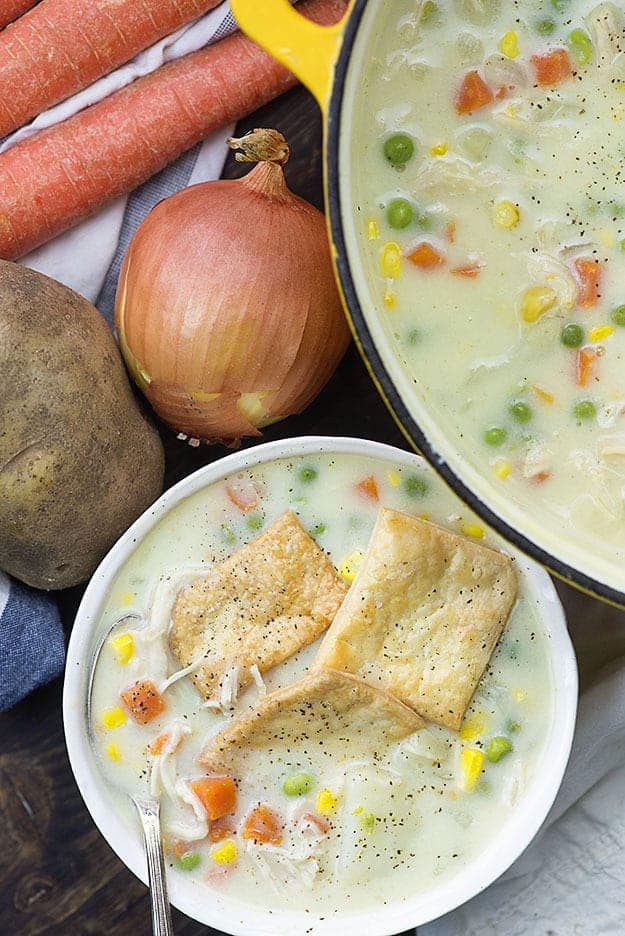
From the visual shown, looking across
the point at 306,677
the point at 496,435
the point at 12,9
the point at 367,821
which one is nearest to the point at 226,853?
the point at 367,821

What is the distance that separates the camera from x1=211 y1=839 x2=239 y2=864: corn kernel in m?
1.96

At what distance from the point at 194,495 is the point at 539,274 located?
74 centimetres

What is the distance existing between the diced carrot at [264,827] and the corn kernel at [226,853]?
3cm

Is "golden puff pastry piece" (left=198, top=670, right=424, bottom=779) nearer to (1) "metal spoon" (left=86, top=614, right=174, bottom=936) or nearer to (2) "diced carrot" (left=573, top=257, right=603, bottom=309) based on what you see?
(1) "metal spoon" (left=86, top=614, right=174, bottom=936)

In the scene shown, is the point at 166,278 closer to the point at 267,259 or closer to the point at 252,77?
the point at 267,259

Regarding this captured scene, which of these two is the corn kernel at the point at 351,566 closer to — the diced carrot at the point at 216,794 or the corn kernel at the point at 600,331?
the diced carrot at the point at 216,794

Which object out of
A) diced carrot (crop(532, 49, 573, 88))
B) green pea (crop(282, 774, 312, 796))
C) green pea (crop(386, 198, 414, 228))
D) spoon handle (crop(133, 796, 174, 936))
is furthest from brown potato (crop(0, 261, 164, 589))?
diced carrot (crop(532, 49, 573, 88))

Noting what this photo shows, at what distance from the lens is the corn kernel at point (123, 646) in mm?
1926

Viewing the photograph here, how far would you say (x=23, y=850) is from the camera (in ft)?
7.06

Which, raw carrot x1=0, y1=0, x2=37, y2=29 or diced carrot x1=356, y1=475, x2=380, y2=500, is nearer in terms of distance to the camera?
diced carrot x1=356, y1=475, x2=380, y2=500

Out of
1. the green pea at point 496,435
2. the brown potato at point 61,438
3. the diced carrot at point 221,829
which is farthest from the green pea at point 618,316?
the diced carrot at point 221,829

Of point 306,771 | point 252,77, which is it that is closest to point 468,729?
point 306,771

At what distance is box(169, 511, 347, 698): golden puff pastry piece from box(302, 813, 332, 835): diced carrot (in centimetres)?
27

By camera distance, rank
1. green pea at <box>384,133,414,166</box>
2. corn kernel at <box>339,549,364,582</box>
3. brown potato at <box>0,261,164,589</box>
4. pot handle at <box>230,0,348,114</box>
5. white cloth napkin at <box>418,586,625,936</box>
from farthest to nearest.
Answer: white cloth napkin at <box>418,586,625,936</box> → corn kernel at <box>339,549,364,582</box> → brown potato at <box>0,261,164,589</box> → green pea at <box>384,133,414,166</box> → pot handle at <box>230,0,348,114</box>
